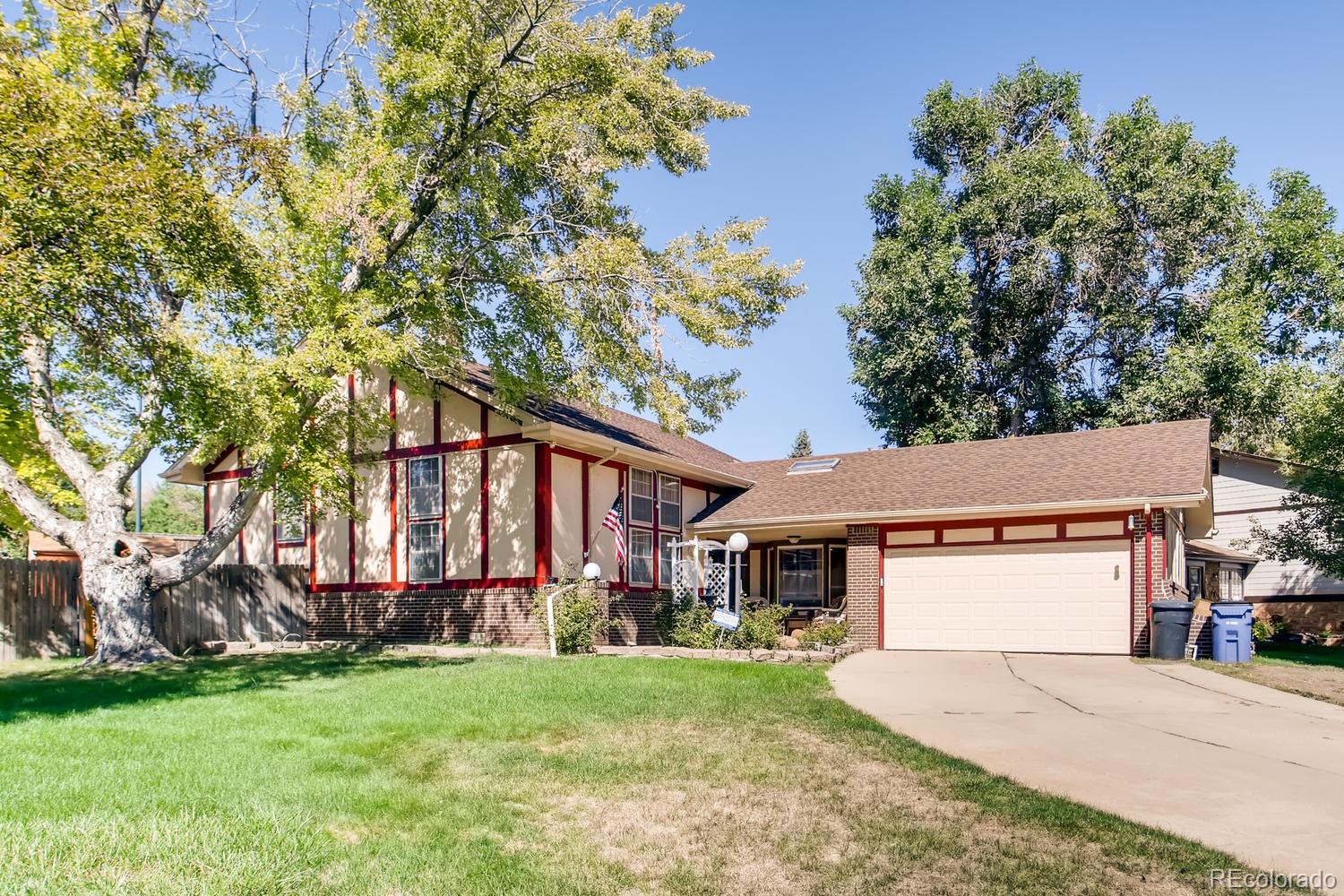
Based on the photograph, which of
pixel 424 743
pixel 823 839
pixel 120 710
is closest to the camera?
pixel 823 839

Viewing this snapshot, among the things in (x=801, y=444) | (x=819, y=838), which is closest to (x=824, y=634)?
(x=819, y=838)

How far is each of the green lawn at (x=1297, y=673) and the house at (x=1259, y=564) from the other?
300 inches

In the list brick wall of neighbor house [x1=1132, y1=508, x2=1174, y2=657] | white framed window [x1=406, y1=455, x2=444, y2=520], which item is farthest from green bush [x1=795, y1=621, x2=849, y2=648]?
white framed window [x1=406, y1=455, x2=444, y2=520]

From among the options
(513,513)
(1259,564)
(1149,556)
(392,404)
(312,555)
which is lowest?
(1259,564)

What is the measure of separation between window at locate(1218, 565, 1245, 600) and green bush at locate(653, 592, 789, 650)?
49.6 ft

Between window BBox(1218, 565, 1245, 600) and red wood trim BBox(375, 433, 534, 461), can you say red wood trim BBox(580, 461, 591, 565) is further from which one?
window BBox(1218, 565, 1245, 600)

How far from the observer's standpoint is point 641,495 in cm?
1967

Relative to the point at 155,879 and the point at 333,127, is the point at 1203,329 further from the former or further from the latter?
the point at 155,879

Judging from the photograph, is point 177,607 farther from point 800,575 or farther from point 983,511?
point 983,511

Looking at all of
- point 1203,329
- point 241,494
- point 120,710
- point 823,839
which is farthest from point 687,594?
point 1203,329

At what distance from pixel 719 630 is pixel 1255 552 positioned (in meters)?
18.2

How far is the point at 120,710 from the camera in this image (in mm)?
9117

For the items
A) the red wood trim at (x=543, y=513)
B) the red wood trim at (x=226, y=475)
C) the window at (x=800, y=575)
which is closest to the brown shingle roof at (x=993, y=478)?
the window at (x=800, y=575)

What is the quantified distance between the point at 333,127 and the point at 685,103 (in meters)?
6.14
